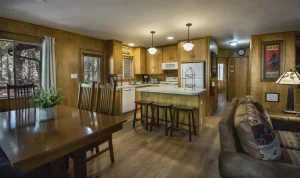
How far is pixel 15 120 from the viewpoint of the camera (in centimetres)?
178

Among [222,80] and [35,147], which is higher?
[222,80]

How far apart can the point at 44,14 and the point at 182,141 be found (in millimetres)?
3489

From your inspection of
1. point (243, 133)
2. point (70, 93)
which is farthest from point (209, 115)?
point (70, 93)

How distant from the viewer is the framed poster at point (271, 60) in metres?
4.38

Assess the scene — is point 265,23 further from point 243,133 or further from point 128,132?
point 128,132

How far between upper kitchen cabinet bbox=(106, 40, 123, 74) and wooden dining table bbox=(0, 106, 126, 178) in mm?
3338

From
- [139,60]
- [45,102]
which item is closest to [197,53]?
[139,60]

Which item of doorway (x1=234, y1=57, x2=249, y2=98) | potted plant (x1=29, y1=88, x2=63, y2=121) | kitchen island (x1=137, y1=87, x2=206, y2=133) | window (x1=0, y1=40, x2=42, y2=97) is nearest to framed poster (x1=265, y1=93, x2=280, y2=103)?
kitchen island (x1=137, y1=87, x2=206, y2=133)

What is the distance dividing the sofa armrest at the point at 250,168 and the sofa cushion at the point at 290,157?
1.17ft

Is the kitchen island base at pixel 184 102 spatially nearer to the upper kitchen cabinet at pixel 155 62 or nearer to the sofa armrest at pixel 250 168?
the sofa armrest at pixel 250 168

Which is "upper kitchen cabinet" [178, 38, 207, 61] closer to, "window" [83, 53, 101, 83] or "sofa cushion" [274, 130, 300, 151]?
"window" [83, 53, 101, 83]

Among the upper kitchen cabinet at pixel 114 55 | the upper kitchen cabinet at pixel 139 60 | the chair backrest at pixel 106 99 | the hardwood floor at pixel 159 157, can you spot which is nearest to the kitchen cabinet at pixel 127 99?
the upper kitchen cabinet at pixel 114 55

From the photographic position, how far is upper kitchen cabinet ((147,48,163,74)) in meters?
6.09

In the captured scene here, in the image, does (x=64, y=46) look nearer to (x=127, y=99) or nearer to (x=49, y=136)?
(x=127, y=99)
